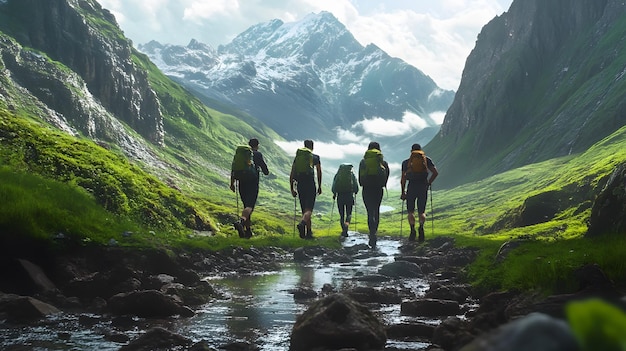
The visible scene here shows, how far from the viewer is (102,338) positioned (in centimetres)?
953

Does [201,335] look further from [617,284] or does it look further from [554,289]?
[617,284]

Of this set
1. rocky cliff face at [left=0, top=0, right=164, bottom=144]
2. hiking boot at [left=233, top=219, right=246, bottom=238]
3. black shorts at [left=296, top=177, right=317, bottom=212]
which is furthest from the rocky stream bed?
rocky cliff face at [left=0, top=0, right=164, bottom=144]

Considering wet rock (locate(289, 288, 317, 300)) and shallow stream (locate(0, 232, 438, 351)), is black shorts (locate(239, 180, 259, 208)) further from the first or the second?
wet rock (locate(289, 288, 317, 300))

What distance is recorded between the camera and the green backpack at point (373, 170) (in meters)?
26.1

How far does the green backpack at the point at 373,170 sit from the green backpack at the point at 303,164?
9.41 ft

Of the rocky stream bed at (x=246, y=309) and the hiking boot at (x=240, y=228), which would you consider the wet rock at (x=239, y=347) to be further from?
the hiking boot at (x=240, y=228)

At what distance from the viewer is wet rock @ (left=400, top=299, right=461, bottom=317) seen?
12.4 meters

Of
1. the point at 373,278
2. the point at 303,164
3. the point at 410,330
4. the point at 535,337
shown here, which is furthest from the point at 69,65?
the point at 535,337

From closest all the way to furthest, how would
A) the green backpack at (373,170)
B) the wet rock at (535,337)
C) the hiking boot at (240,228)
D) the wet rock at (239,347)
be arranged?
the wet rock at (535,337) < the wet rock at (239,347) < the green backpack at (373,170) < the hiking boot at (240,228)

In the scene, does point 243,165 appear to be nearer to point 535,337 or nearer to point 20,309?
point 20,309

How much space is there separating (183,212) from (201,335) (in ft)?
82.3

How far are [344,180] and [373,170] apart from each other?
11.2 feet

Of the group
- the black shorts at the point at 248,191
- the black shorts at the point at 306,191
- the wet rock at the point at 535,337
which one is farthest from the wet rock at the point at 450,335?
the black shorts at the point at 306,191

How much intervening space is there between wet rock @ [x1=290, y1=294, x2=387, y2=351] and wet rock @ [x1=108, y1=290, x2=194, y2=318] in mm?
4083
